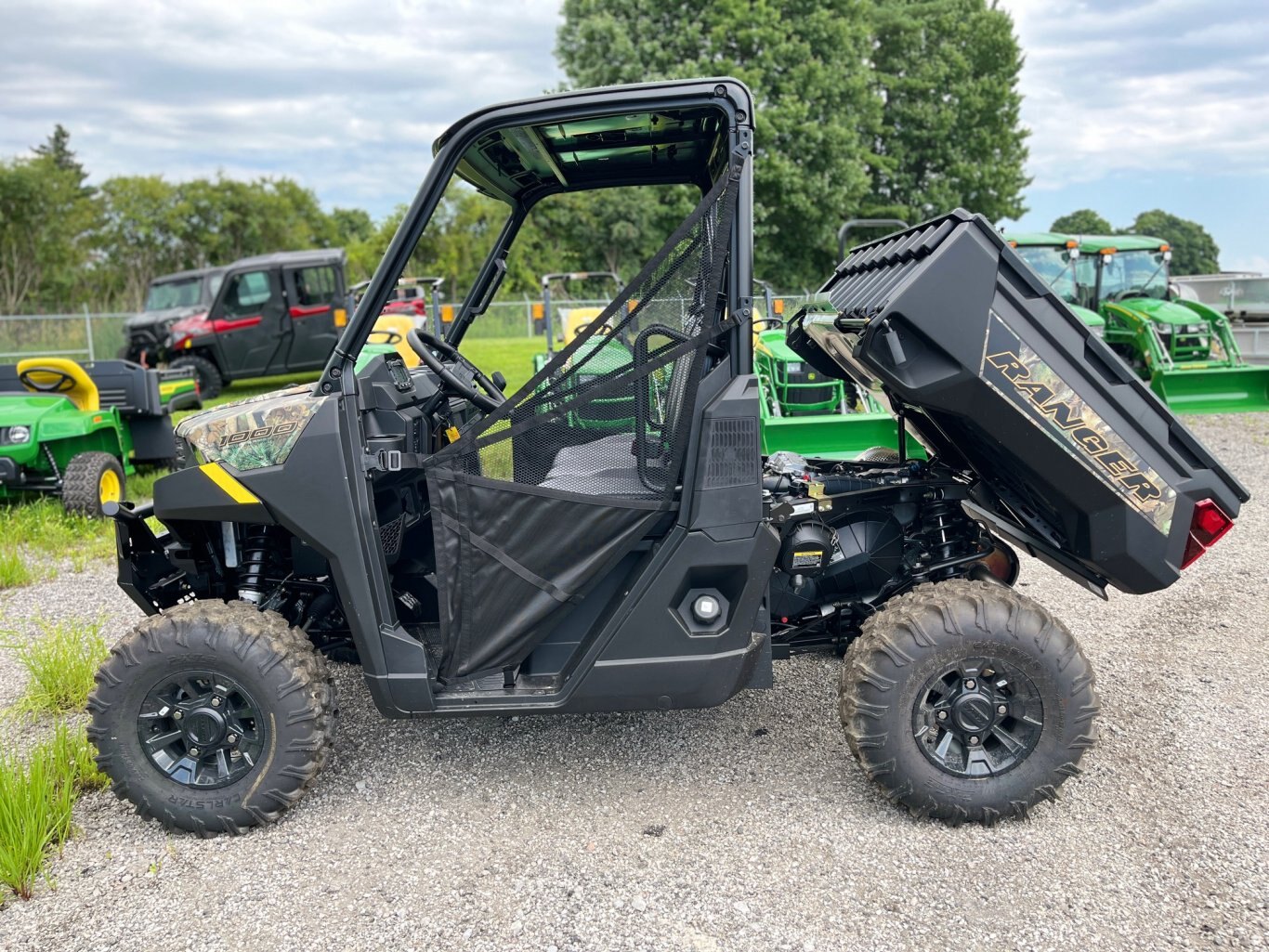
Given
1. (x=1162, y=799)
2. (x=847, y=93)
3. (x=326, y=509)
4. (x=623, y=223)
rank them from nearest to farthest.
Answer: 1. (x=326, y=509)
2. (x=1162, y=799)
3. (x=623, y=223)
4. (x=847, y=93)

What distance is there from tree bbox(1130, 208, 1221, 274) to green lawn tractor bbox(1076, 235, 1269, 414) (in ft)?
120

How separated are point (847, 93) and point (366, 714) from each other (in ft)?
92.8

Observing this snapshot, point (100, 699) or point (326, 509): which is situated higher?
point (326, 509)

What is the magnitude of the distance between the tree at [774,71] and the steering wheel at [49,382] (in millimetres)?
20500

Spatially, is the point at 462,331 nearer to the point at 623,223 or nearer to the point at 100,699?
the point at 100,699

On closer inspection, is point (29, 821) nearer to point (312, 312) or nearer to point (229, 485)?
point (229, 485)

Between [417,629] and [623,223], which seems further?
[623,223]

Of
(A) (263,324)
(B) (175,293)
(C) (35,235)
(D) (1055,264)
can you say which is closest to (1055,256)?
(D) (1055,264)

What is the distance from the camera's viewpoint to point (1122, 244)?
13648mm

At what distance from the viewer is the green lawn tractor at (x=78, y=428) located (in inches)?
279

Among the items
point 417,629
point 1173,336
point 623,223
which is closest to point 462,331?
point 417,629

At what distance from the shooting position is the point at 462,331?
409 cm

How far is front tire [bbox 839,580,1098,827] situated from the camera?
3.00m

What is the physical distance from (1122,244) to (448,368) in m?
13.1
